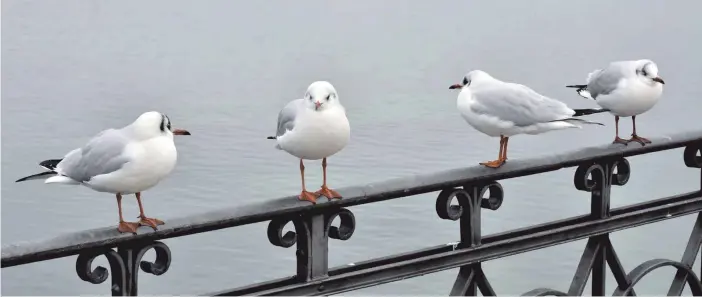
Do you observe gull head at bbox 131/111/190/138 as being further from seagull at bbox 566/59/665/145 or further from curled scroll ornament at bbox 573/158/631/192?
seagull at bbox 566/59/665/145

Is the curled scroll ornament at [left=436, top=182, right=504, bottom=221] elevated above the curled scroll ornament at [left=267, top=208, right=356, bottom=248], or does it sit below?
above

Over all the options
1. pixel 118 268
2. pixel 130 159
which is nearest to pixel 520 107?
pixel 130 159

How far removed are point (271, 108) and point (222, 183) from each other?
2320mm

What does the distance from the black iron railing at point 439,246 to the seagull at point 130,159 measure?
1.09 ft

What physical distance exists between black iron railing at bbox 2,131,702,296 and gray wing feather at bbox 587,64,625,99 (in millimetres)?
782

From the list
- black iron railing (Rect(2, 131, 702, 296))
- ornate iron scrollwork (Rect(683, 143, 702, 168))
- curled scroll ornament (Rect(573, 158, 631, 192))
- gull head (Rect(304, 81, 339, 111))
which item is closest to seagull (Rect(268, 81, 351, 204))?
gull head (Rect(304, 81, 339, 111))

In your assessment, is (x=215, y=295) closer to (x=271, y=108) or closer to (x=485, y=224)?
(x=485, y=224)

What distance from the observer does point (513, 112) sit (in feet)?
11.9

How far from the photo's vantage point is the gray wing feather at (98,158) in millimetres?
2668

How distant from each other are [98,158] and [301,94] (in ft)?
28.5

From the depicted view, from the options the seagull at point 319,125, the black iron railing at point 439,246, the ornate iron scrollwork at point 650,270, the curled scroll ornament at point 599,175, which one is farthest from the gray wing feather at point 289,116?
the ornate iron scrollwork at point 650,270

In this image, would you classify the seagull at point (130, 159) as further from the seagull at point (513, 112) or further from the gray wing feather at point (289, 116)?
the seagull at point (513, 112)

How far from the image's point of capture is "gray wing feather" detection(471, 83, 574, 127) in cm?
358

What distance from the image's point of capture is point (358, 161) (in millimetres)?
9320
